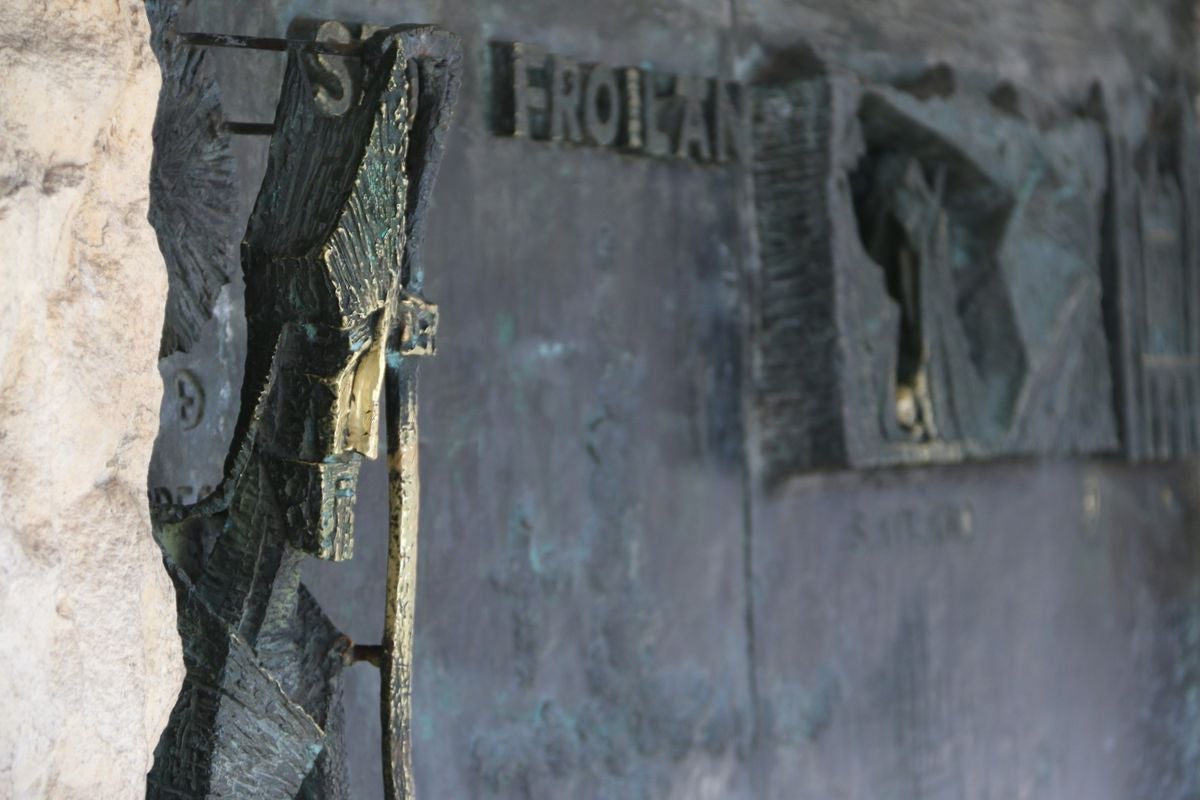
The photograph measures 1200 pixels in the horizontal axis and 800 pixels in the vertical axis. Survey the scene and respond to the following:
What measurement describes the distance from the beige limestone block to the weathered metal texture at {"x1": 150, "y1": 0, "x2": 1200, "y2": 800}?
76 cm

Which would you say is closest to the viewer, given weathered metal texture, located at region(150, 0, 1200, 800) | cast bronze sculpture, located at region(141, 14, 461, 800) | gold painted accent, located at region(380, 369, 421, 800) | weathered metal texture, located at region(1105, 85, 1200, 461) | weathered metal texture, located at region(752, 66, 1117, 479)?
cast bronze sculpture, located at region(141, 14, 461, 800)

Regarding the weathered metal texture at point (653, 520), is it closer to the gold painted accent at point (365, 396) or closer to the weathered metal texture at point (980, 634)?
the weathered metal texture at point (980, 634)

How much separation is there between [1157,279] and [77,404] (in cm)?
319

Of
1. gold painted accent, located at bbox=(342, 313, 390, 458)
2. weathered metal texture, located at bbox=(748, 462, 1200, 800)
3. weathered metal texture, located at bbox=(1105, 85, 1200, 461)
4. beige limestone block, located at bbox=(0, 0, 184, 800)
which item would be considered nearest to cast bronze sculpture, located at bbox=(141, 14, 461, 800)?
gold painted accent, located at bbox=(342, 313, 390, 458)

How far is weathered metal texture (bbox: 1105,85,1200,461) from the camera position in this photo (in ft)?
11.8

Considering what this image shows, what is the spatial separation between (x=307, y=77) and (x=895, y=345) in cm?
168

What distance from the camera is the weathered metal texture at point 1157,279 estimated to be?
11.8ft

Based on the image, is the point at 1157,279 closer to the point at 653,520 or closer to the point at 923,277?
the point at 923,277

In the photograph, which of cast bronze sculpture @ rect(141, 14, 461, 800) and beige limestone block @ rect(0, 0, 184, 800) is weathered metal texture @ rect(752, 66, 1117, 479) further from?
beige limestone block @ rect(0, 0, 184, 800)

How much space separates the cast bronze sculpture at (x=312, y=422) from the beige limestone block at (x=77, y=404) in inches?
8.4

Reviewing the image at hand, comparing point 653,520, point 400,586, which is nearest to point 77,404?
point 400,586

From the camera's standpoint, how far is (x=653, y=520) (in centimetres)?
255

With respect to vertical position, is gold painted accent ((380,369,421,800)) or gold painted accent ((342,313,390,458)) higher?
gold painted accent ((342,313,390,458))

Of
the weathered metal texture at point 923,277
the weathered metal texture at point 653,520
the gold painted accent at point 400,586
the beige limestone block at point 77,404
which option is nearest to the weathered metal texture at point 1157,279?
the weathered metal texture at point 923,277
